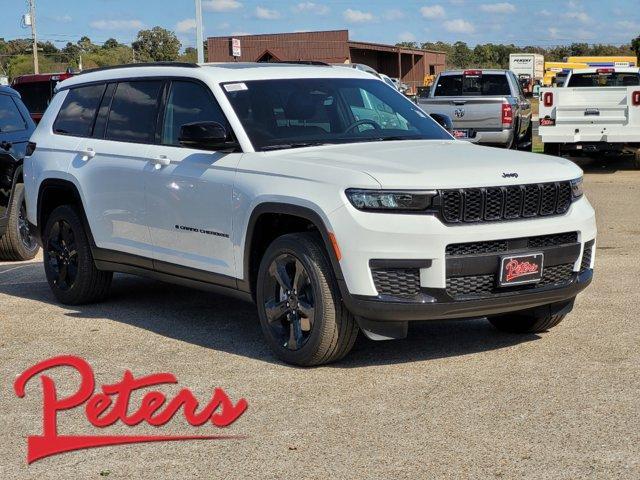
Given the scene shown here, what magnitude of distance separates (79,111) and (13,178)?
243cm

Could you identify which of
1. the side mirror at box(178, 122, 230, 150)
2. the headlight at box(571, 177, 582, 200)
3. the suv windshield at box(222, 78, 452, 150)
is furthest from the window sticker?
the headlight at box(571, 177, 582, 200)

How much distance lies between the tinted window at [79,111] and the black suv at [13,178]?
6.57 ft

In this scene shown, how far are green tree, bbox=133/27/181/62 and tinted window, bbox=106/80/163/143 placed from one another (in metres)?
91.7

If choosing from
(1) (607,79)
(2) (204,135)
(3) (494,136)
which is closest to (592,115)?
(3) (494,136)

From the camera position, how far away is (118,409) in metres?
5.69

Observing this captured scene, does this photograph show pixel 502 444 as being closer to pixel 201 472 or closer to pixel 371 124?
pixel 201 472

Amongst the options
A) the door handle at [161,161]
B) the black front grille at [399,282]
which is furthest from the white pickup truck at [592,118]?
the black front grille at [399,282]

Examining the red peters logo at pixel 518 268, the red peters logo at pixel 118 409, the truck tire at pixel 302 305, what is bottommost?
the red peters logo at pixel 118 409

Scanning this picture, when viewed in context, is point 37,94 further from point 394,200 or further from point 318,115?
point 394,200

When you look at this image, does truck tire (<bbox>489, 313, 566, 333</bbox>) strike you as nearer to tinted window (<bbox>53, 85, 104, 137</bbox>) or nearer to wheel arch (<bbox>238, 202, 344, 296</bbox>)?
wheel arch (<bbox>238, 202, 344, 296</bbox>)

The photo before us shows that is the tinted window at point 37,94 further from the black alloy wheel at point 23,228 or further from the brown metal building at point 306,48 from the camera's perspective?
the brown metal building at point 306,48

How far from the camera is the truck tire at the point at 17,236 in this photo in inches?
427

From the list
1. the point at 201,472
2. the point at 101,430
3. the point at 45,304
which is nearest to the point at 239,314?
the point at 45,304

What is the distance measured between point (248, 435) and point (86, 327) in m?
2.89
